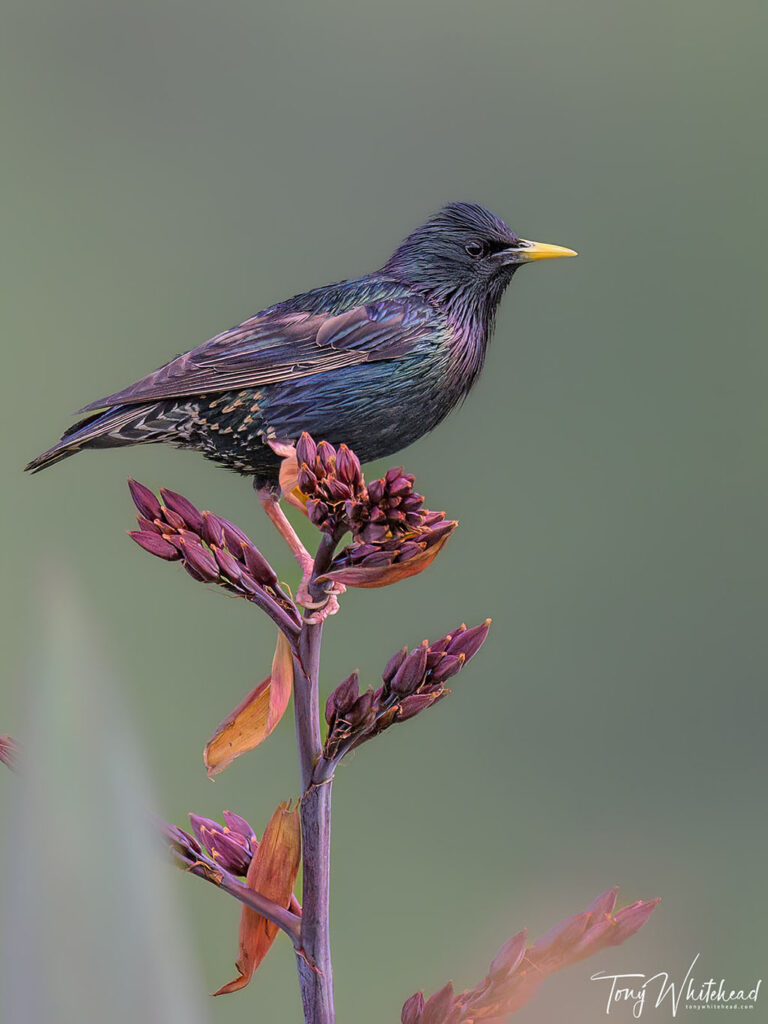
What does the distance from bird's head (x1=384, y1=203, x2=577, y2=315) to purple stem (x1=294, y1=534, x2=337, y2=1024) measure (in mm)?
435

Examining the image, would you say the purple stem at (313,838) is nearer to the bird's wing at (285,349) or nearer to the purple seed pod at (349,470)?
the purple seed pod at (349,470)

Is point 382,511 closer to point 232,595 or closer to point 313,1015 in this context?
point 232,595

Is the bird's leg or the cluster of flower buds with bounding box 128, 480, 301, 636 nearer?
the cluster of flower buds with bounding box 128, 480, 301, 636

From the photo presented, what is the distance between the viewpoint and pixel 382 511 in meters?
0.68

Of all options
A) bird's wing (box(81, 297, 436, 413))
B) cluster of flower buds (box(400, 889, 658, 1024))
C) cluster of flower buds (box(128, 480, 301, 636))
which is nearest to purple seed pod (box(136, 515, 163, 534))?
cluster of flower buds (box(128, 480, 301, 636))

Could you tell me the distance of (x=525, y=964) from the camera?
68cm

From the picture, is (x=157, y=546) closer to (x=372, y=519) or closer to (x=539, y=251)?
(x=372, y=519)

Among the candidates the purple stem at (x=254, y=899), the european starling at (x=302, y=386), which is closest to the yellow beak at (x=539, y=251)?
the european starling at (x=302, y=386)

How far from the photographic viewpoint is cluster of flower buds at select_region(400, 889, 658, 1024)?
0.67 meters

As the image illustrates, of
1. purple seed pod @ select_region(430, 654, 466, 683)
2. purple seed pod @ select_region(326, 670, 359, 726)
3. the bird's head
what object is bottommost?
purple seed pod @ select_region(430, 654, 466, 683)

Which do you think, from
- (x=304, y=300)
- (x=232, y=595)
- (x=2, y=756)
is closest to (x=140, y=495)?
(x=232, y=595)

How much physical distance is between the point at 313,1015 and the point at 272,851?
0.33 feet

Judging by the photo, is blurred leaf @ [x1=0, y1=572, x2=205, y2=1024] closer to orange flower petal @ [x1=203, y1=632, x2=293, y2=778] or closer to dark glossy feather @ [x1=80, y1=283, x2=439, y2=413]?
orange flower petal @ [x1=203, y1=632, x2=293, y2=778]

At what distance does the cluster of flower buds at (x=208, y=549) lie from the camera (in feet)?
2.31
